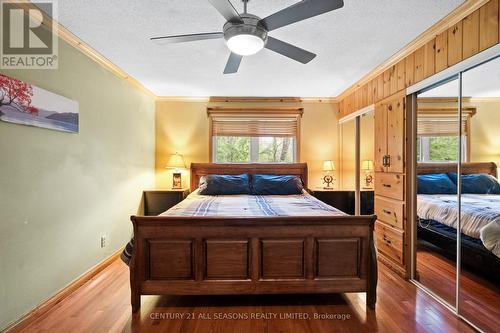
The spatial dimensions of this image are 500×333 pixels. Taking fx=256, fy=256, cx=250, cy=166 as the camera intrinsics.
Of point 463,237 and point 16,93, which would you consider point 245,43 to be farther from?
point 463,237

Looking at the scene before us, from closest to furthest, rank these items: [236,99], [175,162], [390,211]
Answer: [390,211]
[175,162]
[236,99]

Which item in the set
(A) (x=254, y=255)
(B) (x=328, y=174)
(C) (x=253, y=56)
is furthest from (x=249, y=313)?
(B) (x=328, y=174)

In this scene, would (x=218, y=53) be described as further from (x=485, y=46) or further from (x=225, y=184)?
(x=485, y=46)

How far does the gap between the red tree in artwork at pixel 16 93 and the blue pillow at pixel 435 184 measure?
11.1 ft

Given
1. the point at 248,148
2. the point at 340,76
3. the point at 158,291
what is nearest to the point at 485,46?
the point at 340,76

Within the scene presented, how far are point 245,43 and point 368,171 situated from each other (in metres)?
2.97

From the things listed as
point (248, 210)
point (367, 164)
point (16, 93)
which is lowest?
point (248, 210)

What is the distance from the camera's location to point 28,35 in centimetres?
201

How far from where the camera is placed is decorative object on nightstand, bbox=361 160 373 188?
12.5 ft

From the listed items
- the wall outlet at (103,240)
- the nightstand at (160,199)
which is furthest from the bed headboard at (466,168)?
the wall outlet at (103,240)

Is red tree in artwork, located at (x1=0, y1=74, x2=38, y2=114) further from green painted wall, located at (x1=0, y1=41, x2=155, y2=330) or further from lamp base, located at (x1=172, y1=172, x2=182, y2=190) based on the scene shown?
lamp base, located at (x1=172, y1=172, x2=182, y2=190)

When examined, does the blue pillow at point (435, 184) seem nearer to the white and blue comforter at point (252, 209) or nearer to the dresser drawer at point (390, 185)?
the dresser drawer at point (390, 185)

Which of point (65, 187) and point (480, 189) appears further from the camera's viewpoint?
point (65, 187)

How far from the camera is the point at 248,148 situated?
4.57 m
